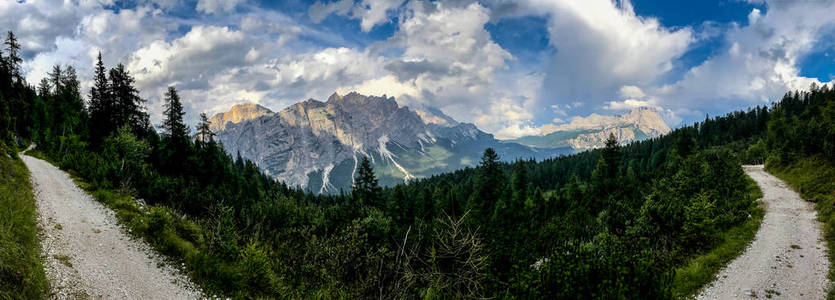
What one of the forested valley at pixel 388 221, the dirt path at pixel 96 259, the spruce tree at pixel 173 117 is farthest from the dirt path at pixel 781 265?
the spruce tree at pixel 173 117

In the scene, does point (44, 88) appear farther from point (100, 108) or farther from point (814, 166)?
point (814, 166)

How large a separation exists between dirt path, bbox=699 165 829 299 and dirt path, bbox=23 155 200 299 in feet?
74.3

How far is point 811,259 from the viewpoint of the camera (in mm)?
17047

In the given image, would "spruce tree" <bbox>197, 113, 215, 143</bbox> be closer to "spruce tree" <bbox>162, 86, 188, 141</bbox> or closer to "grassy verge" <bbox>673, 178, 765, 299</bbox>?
"spruce tree" <bbox>162, 86, 188, 141</bbox>

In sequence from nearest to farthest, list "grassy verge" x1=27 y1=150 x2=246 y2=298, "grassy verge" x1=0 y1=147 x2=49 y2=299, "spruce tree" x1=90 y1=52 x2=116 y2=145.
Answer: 1. "grassy verge" x1=0 y1=147 x2=49 y2=299
2. "grassy verge" x1=27 y1=150 x2=246 y2=298
3. "spruce tree" x1=90 y1=52 x2=116 y2=145

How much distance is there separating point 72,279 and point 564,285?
639 inches

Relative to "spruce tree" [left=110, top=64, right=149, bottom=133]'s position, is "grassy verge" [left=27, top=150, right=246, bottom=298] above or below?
below

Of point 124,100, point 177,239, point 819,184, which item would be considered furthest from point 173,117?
point 819,184

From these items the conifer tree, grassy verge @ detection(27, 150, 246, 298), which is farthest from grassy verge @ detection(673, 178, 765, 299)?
the conifer tree

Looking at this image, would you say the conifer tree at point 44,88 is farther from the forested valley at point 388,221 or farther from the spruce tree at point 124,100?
the spruce tree at point 124,100

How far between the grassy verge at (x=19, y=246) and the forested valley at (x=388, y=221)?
0.64 ft

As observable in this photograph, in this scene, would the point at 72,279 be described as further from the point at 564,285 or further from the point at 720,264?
the point at 720,264

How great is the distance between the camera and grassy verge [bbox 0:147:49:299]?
31.6 ft

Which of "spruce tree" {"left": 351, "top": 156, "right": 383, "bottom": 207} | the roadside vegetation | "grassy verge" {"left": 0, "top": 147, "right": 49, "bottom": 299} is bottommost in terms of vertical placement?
"spruce tree" {"left": 351, "top": 156, "right": 383, "bottom": 207}
